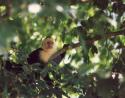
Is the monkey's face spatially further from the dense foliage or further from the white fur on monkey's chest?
the dense foliage

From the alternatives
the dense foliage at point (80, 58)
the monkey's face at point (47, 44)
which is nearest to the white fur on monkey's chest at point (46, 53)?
the monkey's face at point (47, 44)

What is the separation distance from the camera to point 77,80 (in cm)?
202

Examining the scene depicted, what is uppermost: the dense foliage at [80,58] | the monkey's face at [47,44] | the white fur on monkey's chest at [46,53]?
the monkey's face at [47,44]

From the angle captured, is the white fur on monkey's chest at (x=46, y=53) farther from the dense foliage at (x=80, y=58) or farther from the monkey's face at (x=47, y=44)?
the dense foliage at (x=80, y=58)

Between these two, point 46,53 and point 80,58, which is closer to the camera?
point 80,58

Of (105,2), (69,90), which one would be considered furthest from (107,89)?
(69,90)

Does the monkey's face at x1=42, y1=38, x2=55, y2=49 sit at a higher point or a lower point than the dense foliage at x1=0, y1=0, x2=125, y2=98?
higher

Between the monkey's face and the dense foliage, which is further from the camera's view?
the monkey's face

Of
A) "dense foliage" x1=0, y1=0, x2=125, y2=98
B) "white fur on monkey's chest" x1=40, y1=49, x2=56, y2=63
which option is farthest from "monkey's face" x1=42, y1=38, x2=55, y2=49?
"dense foliage" x1=0, y1=0, x2=125, y2=98

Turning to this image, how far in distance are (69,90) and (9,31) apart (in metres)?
1.46

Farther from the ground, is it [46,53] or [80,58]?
[46,53]

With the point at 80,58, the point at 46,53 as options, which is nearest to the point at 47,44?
the point at 46,53

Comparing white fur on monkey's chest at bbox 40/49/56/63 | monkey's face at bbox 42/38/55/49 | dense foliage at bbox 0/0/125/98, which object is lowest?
dense foliage at bbox 0/0/125/98

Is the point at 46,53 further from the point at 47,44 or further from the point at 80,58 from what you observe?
the point at 80,58
